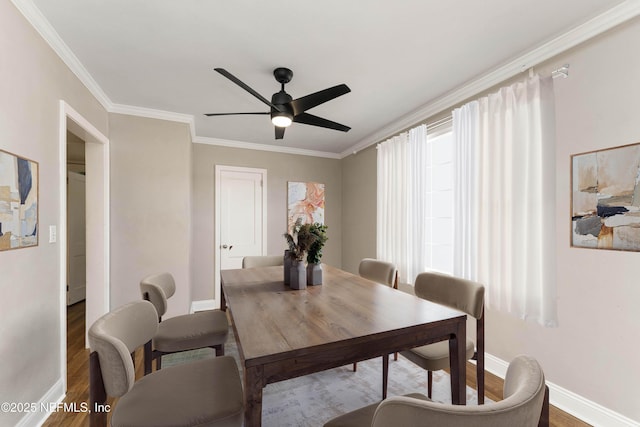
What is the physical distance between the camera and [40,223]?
5.90 ft

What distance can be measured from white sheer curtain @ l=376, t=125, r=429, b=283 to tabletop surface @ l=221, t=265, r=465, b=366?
1423 mm

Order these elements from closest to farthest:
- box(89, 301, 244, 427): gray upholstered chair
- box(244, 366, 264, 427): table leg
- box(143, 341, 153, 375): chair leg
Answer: box(244, 366, 264, 427): table leg, box(89, 301, 244, 427): gray upholstered chair, box(143, 341, 153, 375): chair leg

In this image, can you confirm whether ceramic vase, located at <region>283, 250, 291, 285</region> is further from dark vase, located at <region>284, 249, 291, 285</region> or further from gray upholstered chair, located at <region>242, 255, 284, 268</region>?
gray upholstered chair, located at <region>242, 255, 284, 268</region>

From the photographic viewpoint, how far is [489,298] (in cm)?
231

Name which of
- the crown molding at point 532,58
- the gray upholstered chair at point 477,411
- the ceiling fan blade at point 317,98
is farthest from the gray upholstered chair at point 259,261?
the gray upholstered chair at point 477,411

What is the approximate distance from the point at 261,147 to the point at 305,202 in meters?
1.16

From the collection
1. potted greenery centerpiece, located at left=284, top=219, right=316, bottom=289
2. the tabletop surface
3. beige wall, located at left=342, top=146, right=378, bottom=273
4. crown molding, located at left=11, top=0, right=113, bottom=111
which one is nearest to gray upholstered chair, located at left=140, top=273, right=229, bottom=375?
the tabletop surface

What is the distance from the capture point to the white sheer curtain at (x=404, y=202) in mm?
3053

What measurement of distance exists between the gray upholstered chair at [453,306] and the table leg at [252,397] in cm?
99

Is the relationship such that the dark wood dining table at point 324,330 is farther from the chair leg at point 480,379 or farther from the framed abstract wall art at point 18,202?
the framed abstract wall art at point 18,202

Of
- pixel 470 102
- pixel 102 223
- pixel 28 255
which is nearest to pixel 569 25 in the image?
pixel 470 102

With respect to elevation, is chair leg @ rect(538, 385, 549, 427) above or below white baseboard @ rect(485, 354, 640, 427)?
above

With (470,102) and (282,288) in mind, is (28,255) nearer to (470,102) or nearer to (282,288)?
(282,288)

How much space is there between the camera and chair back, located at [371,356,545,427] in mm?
577
